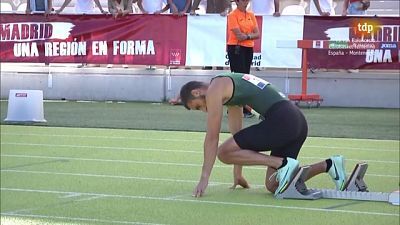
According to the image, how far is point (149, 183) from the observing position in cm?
909

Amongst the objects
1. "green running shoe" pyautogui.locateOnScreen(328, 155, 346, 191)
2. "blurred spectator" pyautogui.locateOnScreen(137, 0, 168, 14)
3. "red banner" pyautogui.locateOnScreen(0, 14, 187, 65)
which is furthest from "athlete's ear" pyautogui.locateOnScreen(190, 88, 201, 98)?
"blurred spectator" pyautogui.locateOnScreen(137, 0, 168, 14)

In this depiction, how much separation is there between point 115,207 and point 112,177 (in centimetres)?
194

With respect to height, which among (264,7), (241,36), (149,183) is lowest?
(149,183)

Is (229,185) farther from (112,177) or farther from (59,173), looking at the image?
(59,173)

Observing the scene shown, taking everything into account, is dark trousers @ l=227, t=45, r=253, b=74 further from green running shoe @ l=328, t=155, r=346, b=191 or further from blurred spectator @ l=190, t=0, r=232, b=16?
blurred spectator @ l=190, t=0, r=232, b=16

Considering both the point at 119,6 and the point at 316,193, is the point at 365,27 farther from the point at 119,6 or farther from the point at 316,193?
the point at 316,193

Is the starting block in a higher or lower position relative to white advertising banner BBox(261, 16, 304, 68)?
lower

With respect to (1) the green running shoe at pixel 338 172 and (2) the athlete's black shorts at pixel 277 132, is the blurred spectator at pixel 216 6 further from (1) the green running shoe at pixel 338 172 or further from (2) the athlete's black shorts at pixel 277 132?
(2) the athlete's black shorts at pixel 277 132

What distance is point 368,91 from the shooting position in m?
20.4

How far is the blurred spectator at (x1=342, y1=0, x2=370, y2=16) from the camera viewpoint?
20.3m

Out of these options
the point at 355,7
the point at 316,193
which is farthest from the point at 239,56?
the point at 355,7

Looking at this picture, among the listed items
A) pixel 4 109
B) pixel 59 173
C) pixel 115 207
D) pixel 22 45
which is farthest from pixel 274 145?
pixel 22 45

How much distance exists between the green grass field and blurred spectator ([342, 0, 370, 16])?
7467 mm

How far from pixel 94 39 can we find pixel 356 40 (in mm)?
6222
